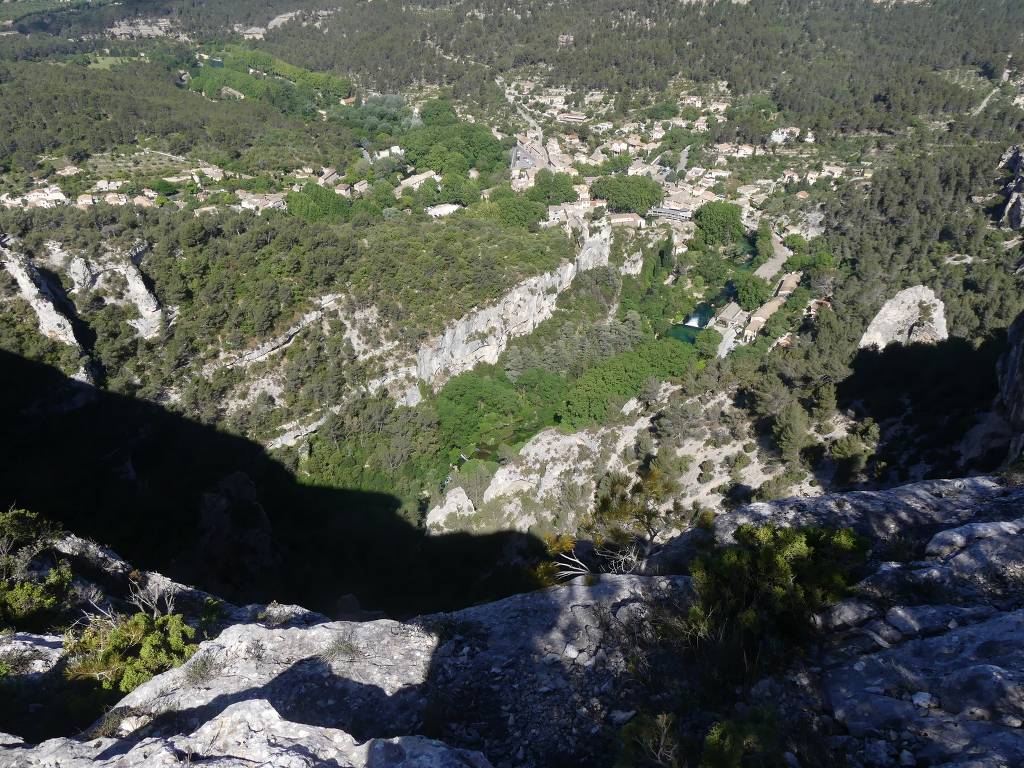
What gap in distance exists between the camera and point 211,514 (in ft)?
93.2

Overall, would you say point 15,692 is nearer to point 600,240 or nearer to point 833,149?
point 600,240

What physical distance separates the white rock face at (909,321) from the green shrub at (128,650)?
134 ft

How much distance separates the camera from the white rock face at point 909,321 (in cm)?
3719

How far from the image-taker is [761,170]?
244 ft

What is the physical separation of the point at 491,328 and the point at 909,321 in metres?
28.1

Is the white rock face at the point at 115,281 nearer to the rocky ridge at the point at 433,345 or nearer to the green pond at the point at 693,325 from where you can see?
the rocky ridge at the point at 433,345

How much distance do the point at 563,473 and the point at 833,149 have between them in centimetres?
6882

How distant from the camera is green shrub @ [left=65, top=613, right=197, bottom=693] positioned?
11.5m

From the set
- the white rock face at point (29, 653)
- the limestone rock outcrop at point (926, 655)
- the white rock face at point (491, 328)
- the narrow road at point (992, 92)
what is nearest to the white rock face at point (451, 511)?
the white rock face at point (491, 328)

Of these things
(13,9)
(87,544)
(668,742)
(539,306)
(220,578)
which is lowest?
(220,578)

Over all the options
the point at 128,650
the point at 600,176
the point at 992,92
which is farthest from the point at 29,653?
the point at 992,92

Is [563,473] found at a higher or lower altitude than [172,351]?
lower

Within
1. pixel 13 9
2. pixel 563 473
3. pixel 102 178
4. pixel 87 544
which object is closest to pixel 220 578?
pixel 87 544

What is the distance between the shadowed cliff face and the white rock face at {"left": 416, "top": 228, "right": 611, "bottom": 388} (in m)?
10.9
